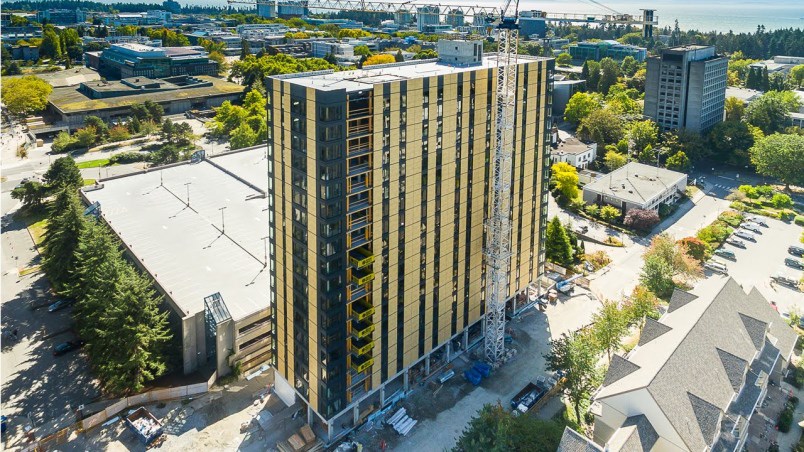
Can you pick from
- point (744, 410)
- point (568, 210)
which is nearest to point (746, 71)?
point (568, 210)

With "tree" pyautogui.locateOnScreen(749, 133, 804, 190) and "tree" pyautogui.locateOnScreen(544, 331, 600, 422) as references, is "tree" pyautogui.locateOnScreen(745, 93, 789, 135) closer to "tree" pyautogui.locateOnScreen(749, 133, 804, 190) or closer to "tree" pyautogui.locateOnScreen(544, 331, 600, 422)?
"tree" pyautogui.locateOnScreen(749, 133, 804, 190)

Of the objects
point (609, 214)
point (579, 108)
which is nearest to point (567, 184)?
point (609, 214)

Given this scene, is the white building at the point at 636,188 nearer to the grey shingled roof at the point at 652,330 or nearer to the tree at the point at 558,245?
the tree at the point at 558,245

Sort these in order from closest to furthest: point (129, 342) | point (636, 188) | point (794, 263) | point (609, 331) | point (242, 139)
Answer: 1. point (129, 342)
2. point (609, 331)
3. point (794, 263)
4. point (636, 188)
5. point (242, 139)

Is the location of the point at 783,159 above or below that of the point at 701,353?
above

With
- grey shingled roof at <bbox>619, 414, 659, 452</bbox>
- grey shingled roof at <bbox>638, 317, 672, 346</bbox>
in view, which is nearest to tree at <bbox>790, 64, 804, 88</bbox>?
grey shingled roof at <bbox>638, 317, 672, 346</bbox>

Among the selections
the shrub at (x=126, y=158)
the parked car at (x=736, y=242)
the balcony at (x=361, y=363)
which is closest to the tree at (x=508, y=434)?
the balcony at (x=361, y=363)

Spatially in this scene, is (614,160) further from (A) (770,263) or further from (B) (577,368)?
(B) (577,368)

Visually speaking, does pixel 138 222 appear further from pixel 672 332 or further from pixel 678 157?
pixel 678 157
